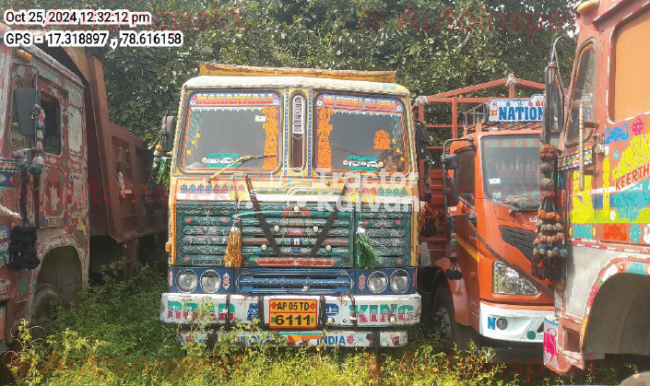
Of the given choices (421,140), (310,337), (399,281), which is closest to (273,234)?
(310,337)

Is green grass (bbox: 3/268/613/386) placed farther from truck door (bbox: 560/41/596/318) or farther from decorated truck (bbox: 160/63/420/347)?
truck door (bbox: 560/41/596/318)

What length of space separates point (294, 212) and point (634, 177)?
2.75 meters

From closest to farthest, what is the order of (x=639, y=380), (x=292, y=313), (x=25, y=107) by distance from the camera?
(x=639, y=380), (x=25, y=107), (x=292, y=313)

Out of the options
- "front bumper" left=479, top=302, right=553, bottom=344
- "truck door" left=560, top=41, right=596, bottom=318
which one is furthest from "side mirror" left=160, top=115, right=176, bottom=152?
"truck door" left=560, top=41, right=596, bottom=318

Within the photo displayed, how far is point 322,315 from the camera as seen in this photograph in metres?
4.77

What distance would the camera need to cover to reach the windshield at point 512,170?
17.2 ft

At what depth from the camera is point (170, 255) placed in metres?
4.92

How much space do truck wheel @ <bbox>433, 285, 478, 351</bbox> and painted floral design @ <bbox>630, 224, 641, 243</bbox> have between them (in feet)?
9.23

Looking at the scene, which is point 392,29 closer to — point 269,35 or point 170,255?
point 269,35

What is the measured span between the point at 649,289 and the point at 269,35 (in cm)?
912

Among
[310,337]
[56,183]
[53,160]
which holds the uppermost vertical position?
[53,160]

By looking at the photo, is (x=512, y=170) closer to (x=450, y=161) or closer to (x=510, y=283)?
(x=450, y=161)

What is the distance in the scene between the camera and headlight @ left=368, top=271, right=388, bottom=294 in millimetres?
4980

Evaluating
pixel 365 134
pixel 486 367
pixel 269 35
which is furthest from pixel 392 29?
pixel 486 367
